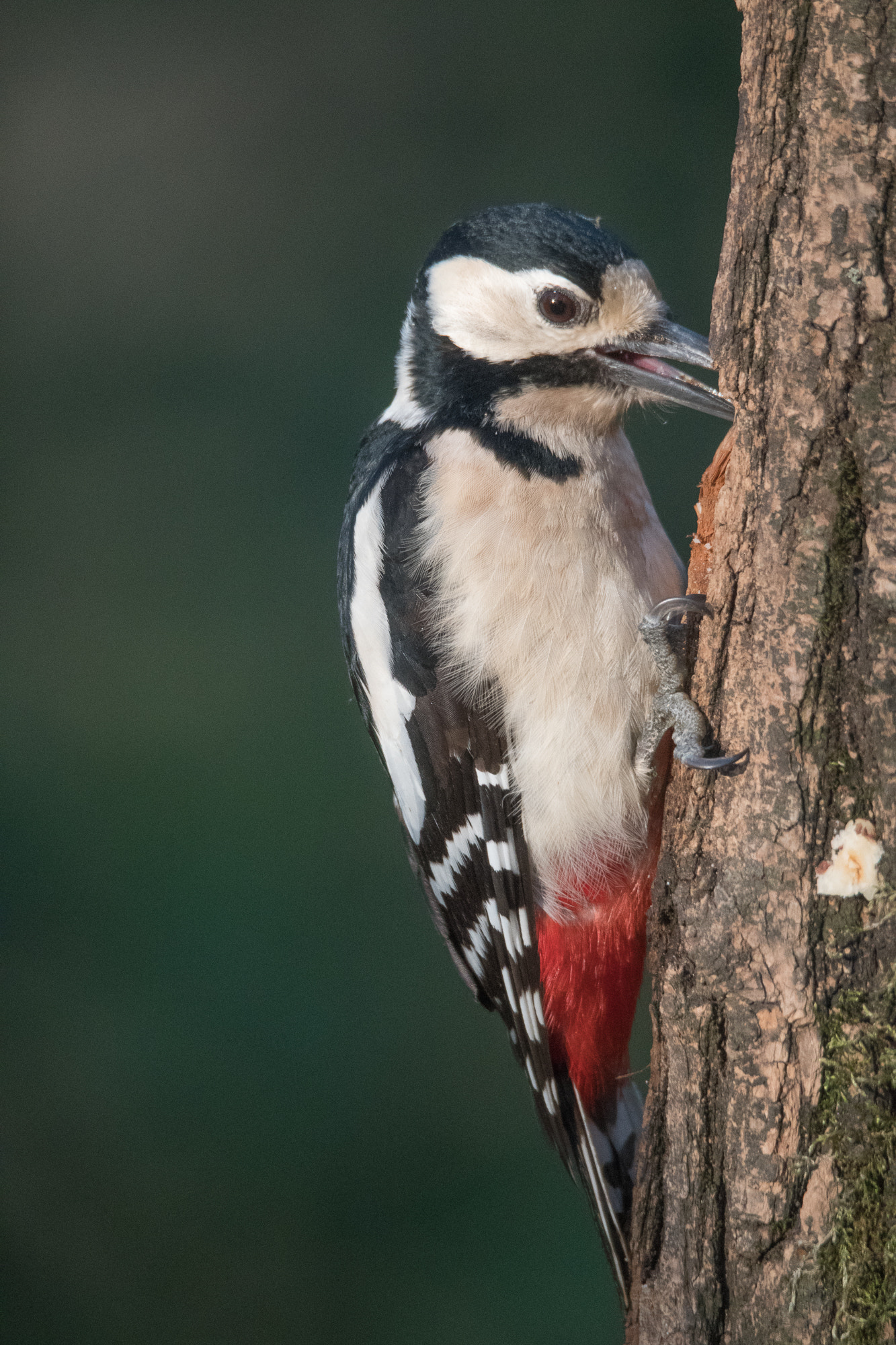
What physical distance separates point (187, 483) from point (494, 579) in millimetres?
1457

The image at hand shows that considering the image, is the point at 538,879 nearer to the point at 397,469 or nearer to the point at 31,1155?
the point at 397,469

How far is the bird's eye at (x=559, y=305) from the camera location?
1051 millimetres

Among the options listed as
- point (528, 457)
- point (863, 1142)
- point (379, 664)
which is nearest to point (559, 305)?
point (528, 457)

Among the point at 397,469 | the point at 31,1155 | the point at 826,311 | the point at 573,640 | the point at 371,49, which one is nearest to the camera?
the point at 826,311

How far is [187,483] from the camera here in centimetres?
234

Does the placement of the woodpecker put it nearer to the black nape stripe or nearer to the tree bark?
the black nape stripe

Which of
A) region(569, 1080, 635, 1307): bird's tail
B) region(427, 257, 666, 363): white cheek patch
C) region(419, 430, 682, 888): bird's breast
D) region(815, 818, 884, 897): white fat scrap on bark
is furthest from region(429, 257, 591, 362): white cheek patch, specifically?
region(569, 1080, 635, 1307): bird's tail

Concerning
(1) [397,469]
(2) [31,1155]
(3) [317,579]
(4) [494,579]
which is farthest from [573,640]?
(2) [31,1155]

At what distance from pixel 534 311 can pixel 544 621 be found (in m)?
0.30

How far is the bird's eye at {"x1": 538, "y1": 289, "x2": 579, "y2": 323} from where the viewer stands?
1051 mm

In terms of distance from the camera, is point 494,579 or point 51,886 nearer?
point 494,579

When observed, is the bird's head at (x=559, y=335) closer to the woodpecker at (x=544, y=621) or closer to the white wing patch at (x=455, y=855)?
the woodpecker at (x=544, y=621)

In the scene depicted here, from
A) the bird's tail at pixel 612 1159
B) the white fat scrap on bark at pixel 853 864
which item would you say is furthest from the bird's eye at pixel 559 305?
the bird's tail at pixel 612 1159

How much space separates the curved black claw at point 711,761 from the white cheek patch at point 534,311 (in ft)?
1.35
